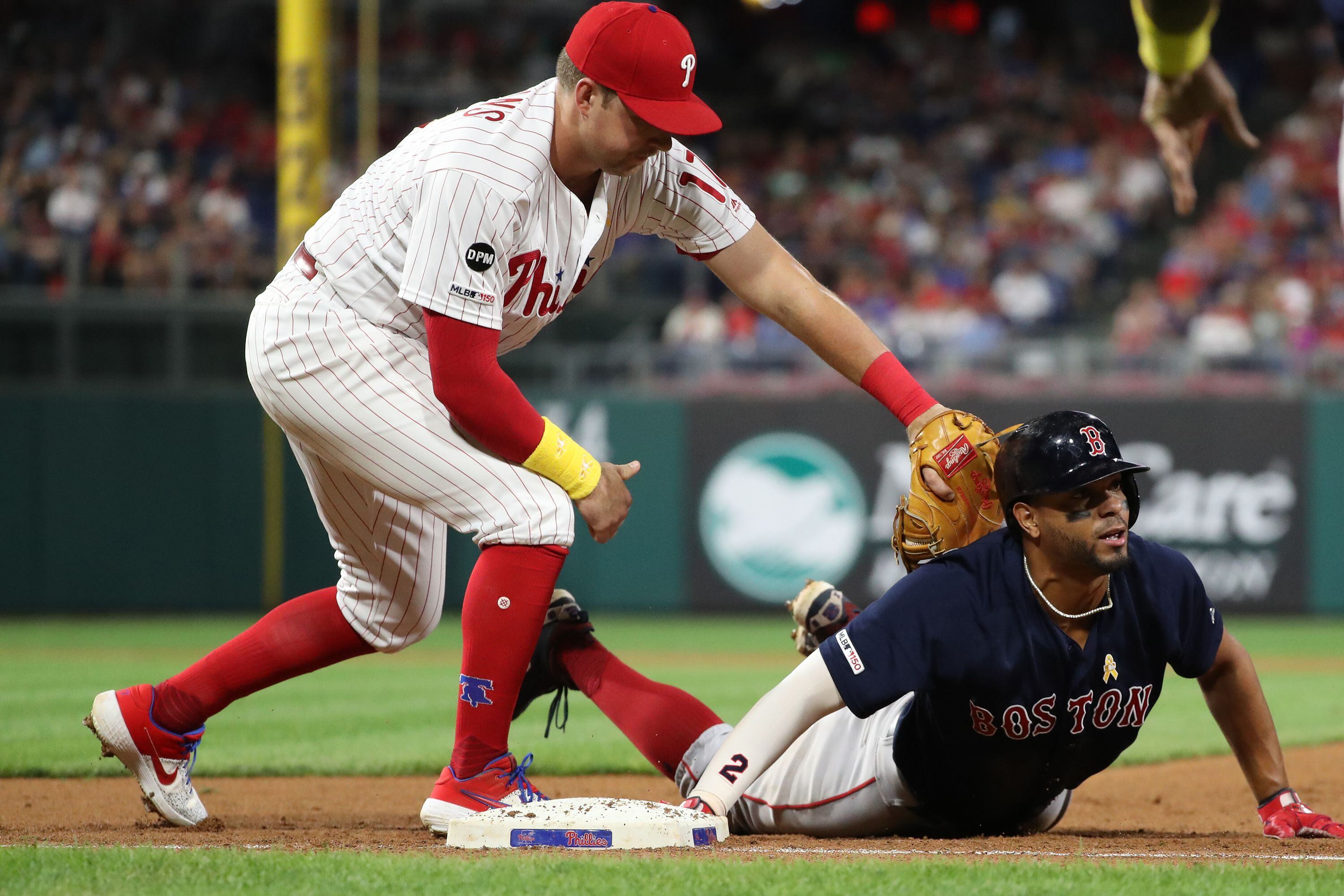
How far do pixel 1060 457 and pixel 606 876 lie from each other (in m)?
1.17

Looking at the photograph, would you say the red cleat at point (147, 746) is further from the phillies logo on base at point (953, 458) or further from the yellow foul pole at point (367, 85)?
the yellow foul pole at point (367, 85)

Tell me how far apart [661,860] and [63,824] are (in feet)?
5.82

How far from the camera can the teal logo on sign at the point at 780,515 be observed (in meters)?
11.6

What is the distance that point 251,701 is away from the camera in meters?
7.36

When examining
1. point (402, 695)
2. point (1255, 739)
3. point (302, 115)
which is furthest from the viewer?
point (302, 115)

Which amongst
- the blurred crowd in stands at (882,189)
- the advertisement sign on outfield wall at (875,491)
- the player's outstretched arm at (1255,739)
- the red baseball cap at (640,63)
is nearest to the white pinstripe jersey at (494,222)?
the red baseball cap at (640,63)

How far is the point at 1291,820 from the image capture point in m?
3.27

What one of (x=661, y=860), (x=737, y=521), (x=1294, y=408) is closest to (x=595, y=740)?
(x=661, y=860)

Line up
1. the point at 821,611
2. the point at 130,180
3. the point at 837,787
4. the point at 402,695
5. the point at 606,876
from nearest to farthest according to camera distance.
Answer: the point at 606,876 < the point at 837,787 < the point at 821,611 < the point at 402,695 < the point at 130,180

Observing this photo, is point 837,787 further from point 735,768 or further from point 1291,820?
point 1291,820

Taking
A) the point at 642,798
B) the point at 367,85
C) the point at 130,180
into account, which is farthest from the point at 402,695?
the point at 367,85

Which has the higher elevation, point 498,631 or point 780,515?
point 498,631

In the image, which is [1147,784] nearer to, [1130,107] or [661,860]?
[661,860]

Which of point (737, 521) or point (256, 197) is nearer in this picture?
point (737, 521)
